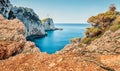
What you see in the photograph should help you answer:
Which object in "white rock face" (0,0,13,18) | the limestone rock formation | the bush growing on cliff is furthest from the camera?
"white rock face" (0,0,13,18)

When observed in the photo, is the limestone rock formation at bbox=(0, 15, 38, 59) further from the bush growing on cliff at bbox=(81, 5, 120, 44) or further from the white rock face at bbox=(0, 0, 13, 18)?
the white rock face at bbox=(0, 0, 13, 18)

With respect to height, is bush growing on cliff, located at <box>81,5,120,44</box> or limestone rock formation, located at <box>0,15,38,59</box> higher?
limestone rock formation, located at <box>0,15,38,59</box>

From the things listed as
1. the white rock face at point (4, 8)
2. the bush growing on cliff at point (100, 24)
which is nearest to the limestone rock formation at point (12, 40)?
the bush growing on cliff at point (100, 24)

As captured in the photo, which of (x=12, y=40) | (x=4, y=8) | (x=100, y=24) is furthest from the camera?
(x=4, y=8)

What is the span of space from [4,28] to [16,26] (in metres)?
2.45

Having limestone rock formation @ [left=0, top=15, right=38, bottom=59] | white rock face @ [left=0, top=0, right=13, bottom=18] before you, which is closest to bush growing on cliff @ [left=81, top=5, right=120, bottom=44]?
limestone rock formation @ [left=0, top=15, right=38, bottom=59]

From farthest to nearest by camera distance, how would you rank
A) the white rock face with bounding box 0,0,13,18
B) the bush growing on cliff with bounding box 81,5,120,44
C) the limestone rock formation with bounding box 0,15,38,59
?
the white rock face with bounding box 0,0,13,18 → the bush growing on cliff with bounding box 81,5,120,44 → the limestone rock formation with bounding box 0,15,38,59

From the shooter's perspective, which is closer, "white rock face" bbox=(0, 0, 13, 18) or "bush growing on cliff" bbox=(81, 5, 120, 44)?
"bush growing on cliff" bbox=(81, 5, 120, 44)

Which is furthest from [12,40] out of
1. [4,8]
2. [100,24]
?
[4,8]

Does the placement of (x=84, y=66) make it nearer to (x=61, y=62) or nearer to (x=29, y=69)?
(x=61, y=62)

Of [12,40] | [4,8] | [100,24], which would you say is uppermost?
[12,40]

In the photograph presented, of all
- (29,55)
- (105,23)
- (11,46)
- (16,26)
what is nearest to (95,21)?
(105,23)

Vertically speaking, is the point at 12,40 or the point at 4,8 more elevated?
the point at 12,40

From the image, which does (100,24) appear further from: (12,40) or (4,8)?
(4,8)
